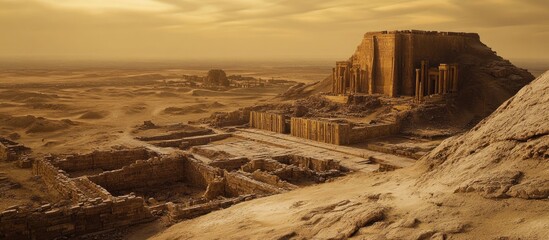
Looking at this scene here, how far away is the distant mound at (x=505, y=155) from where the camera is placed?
5.79 m

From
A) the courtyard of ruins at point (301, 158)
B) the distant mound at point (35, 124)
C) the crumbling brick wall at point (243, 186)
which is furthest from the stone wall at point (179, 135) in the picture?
the crumbling brick wall at point (243, 186)

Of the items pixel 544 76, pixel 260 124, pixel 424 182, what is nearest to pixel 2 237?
pixel 424 182

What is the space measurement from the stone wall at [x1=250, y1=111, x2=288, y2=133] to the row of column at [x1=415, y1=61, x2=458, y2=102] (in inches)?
344

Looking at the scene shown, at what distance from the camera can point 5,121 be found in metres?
32.0

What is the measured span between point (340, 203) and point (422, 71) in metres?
24.5

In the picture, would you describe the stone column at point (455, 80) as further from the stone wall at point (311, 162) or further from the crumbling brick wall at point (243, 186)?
the crumbling brick wall at point (243, 186)

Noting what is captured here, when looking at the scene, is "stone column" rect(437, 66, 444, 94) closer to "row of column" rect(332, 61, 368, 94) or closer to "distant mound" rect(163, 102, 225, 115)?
"row of column" rect(332, 61, 368, 94)

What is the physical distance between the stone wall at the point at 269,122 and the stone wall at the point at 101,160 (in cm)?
1045

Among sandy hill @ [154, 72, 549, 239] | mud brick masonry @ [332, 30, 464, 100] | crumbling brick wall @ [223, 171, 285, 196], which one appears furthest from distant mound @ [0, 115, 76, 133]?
sandy hill @ [154, 72, 549, 239]

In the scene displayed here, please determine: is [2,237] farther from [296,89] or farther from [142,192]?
[296,89]

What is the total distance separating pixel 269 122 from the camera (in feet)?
93.3

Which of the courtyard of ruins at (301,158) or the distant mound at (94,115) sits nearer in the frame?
the courtyard of ruins at (301,158)

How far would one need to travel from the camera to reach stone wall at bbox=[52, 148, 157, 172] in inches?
671

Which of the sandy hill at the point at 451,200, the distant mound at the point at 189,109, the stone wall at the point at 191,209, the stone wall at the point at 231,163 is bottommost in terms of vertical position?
the distant mound at the point at 189,109
